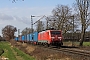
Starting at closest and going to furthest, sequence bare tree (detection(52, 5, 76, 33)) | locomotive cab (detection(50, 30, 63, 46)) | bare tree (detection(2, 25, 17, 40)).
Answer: locomotive cab (detection(50, 30, 63, 46)) < bare tree (detection(52, 5, 76, 33)) < bare tree (detection(2, 25, 17, 40))

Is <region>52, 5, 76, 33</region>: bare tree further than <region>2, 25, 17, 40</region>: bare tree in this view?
No

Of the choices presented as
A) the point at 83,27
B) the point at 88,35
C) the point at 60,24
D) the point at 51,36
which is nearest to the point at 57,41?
the point at 51,36

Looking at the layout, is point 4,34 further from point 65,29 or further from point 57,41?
point 57,41

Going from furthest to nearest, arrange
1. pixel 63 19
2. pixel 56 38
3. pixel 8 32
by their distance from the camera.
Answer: pixel 8 32 → pixel 63 19 → pixel 56 38

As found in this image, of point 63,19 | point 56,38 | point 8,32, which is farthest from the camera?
point 8,32

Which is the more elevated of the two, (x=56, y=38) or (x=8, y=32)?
(x=8, y=32)

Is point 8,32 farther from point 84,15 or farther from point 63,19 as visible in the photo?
point 84,15

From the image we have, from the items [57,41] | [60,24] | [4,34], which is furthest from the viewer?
[4,34]

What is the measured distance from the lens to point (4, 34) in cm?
17975

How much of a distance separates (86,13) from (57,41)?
12.1m

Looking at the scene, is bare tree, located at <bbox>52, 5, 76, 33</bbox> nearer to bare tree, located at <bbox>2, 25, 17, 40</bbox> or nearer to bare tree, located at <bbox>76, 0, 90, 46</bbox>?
bare tree, located at <bbox>76, 0, 90, 46</bbox>

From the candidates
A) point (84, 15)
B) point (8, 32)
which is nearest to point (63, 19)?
point (84, 15)

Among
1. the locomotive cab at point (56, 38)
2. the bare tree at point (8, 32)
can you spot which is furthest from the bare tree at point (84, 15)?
the bare tree at point (8, 32)

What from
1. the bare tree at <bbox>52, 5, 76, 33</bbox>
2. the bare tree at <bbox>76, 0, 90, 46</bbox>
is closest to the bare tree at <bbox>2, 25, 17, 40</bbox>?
the bare tree at <bbox>52, 5, 76, 33</bbox>
